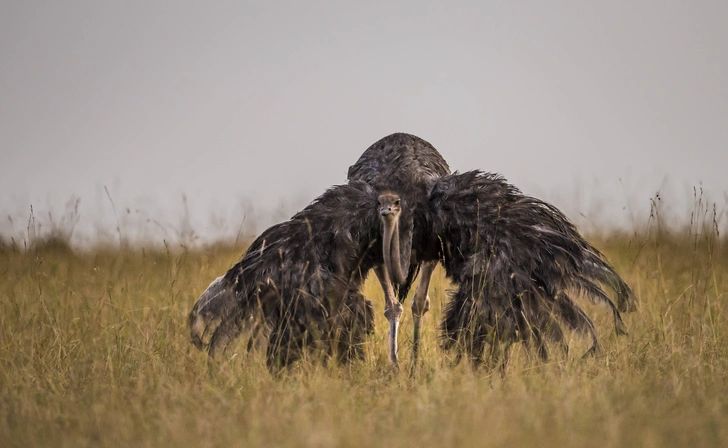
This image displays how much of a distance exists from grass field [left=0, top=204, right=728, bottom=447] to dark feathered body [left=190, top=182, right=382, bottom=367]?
0.22 m

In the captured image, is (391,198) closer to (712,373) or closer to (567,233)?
(567,233)

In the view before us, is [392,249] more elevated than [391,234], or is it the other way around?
[391,234]

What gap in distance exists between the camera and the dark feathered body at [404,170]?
6.86 meters

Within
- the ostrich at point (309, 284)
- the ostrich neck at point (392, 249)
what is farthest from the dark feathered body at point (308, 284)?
the ostrich neck at point (392, 249)

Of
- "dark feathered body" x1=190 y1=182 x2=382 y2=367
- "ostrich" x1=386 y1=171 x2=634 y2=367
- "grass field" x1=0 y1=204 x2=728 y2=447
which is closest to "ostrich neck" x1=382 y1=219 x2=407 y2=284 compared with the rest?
"dark feathered body" x1=190 y1=182 x2=382 y2=367

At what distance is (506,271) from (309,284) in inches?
53.3

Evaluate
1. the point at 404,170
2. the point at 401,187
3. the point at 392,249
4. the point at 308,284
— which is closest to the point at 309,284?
the point at 308,284

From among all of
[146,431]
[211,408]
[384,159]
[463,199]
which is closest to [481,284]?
[463,199]

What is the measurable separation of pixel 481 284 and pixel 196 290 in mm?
3750

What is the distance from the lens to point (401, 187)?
22.5 ft

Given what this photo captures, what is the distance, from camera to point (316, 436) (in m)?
4.32

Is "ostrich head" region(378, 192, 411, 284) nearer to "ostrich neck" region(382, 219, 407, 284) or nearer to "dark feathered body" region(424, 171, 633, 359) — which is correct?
"ostrich neck" region(382, 219, 407, 284)

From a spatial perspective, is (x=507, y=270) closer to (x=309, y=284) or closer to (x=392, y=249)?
(x=392, y=249)

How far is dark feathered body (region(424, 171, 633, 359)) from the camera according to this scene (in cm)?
642
